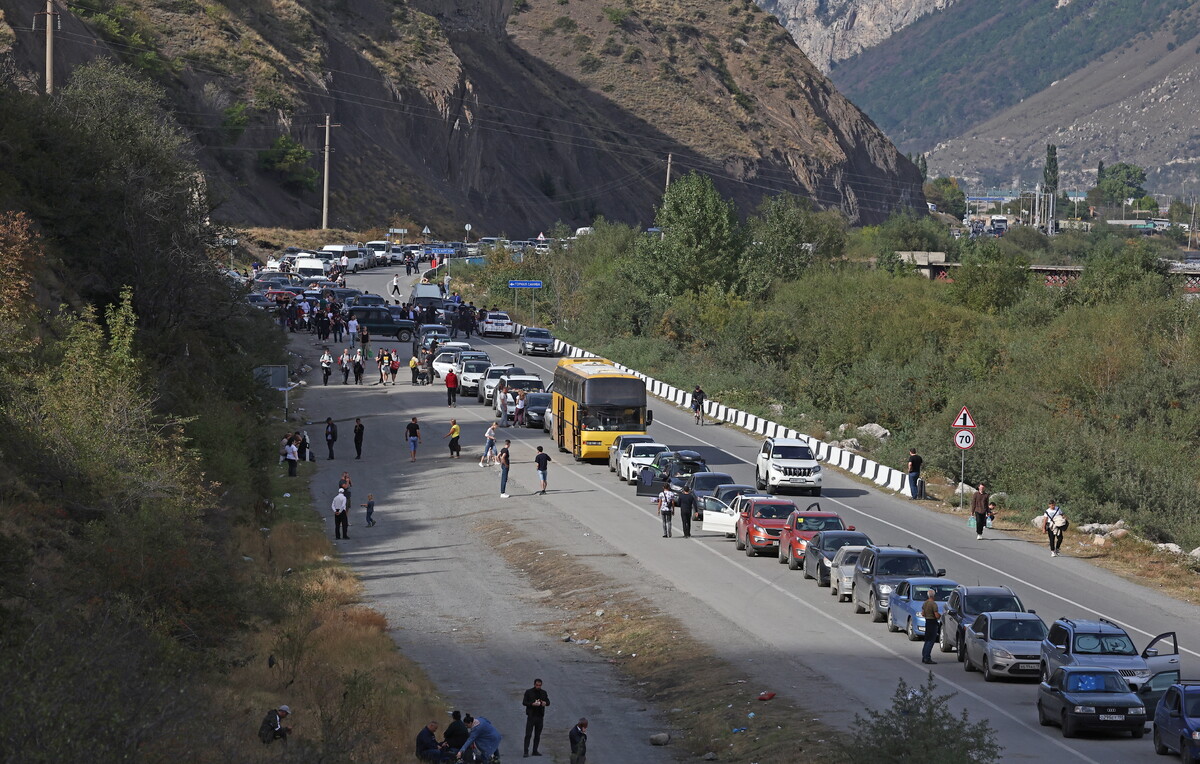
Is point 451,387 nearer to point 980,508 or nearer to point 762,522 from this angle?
point 762,522

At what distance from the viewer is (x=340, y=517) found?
3678cm

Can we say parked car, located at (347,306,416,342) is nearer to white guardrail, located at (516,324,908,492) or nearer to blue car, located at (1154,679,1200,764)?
white guardrail, located at (516,324,908,492)

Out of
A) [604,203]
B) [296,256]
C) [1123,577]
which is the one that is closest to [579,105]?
[604,203]

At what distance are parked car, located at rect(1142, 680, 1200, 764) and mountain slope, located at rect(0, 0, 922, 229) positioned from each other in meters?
63.5

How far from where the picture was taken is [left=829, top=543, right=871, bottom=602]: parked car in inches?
1156

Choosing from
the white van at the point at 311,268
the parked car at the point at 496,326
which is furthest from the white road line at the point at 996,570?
the white van at the point at 311,268

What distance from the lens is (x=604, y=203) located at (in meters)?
166

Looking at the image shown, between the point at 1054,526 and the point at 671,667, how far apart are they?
13.8 metres

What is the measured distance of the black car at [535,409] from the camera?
53.3m

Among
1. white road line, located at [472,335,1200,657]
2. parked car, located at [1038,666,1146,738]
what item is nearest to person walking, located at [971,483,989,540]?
white road line, located at [472,335,1200,657]

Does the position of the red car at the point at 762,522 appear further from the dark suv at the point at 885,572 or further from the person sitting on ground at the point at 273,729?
the person sitting on ground at the point at 273,729

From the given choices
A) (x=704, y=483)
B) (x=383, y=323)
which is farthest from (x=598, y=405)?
(x=383, y=323)

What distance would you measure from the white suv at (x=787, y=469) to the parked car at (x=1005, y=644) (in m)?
17.7

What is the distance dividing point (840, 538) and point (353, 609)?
406 inches
